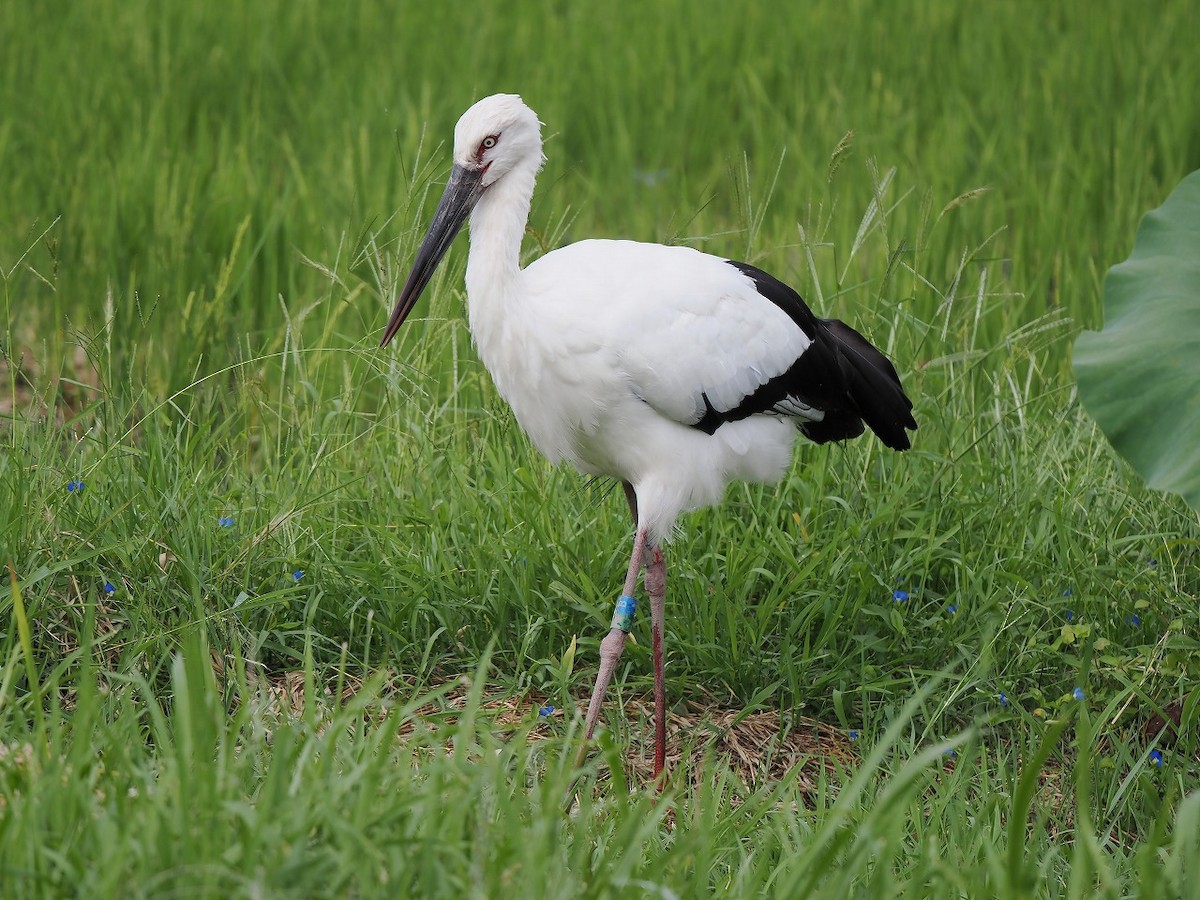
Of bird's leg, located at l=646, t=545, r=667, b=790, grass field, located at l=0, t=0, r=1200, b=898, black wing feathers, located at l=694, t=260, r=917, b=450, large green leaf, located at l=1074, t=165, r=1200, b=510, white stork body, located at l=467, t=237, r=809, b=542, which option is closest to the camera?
grass field, located at l=0, t=0, r=1200, b=898

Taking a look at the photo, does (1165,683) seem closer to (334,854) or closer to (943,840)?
(943,840)

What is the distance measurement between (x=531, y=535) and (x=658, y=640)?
52 cm

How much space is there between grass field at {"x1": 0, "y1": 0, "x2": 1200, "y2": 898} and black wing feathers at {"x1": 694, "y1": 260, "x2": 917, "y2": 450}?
262 millimetres

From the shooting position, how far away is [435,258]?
11.8 ft

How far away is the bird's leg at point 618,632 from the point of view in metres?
3.46

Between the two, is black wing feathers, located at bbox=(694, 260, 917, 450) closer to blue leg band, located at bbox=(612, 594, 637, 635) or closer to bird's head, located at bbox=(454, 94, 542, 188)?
blue leg band, located at bbox=(612, 594, 637, 635)

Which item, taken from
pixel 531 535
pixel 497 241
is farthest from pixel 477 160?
pixel 531 535

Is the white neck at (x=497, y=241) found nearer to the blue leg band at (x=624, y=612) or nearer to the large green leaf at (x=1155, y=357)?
the blue leg band at (x=624, y=612)

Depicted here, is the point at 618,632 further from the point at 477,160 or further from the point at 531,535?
the point at 477,160

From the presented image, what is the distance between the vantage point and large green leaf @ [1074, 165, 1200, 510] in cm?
296

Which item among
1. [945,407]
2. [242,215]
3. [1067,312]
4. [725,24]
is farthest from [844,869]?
[725,24]

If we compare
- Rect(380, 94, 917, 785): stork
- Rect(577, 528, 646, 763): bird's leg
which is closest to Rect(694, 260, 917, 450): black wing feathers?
Rect(380, 94, 917, 785): stork

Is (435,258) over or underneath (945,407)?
over

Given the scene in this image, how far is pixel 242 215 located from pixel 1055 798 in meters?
3.72
